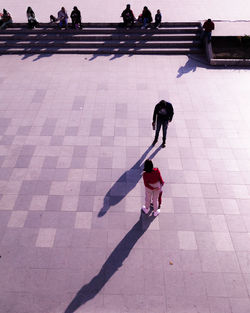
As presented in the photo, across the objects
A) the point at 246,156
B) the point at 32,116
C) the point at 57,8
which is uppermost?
the point at 57,8

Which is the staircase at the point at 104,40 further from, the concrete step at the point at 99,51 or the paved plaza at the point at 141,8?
the paved plaza at the point at 141,8

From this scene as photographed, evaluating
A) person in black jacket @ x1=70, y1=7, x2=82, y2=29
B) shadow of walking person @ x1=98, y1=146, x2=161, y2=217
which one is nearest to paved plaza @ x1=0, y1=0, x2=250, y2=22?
person in black jacket @ x1=70, y1=7, x2=82, y2=29

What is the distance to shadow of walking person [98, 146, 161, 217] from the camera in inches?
270

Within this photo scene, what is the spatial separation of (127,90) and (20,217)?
719cm

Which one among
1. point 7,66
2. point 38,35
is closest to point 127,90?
point 7,66

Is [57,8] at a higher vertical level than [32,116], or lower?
higher

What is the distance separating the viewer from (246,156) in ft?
26.8

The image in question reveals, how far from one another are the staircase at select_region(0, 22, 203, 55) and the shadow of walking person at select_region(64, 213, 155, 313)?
10978 mm

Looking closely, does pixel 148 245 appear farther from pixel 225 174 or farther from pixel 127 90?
pixel 127 90

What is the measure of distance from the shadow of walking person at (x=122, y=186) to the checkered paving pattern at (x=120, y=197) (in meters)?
0.03

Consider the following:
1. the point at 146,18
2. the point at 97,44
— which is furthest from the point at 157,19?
the point at 97,44

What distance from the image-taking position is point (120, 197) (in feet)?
23.0

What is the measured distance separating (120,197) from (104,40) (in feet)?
37.0

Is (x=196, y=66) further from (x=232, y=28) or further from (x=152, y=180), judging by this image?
(x=152, y=180)
